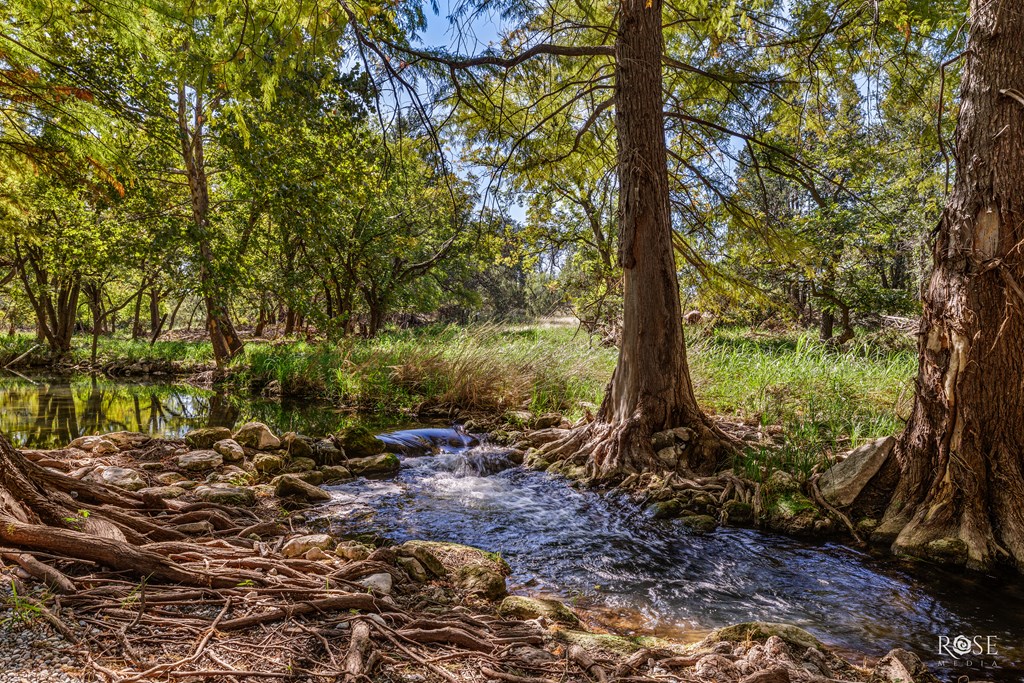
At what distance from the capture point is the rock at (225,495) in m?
3.95

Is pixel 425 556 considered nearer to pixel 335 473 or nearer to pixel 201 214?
pixel 335 473

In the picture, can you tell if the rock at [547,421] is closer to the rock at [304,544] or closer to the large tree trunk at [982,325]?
the large tree trunk at [982,325]

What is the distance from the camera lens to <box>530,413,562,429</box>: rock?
25.7 ft

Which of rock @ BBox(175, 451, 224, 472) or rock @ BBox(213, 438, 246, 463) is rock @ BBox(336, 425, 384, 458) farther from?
rock @ BBox(175, 451, 224, 472)

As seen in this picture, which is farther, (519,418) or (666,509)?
(519,418)

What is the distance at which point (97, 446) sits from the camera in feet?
16.2

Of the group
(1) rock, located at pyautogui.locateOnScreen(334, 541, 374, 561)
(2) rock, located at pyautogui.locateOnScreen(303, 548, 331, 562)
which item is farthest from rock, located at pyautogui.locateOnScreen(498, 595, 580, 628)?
(2) rock, located at pyautogui.locateOnScreen(303, 548, 331, 562)

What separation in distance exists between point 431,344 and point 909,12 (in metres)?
8.90

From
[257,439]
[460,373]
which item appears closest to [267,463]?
[257,439]

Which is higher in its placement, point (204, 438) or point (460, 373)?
point (460, 373)

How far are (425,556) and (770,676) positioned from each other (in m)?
2.03

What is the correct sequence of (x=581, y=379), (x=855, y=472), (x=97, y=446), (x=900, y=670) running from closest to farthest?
(x=900, y=670)
(x=855, y=472)
(x=97, y=446)
(x=581, y=379)

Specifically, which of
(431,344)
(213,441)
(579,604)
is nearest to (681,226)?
(431,344)

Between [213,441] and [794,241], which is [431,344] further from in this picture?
[794,241]
